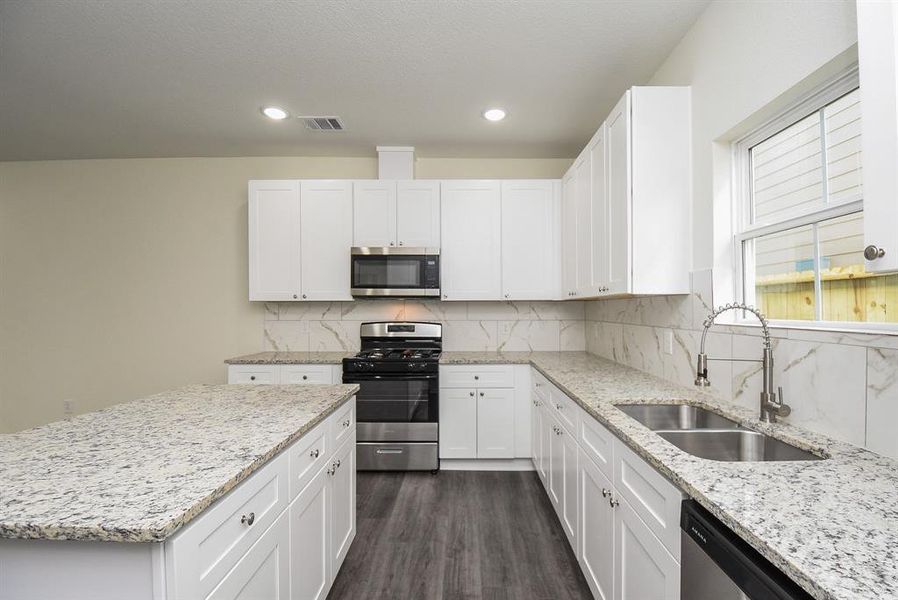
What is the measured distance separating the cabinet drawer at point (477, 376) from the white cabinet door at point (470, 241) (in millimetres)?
601

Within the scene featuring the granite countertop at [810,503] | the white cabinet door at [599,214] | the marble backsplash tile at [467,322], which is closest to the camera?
the granite countertop at [810,503]

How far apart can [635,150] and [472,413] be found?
84.2 inches

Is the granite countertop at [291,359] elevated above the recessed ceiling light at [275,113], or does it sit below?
below

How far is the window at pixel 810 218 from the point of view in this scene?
128 centimetres

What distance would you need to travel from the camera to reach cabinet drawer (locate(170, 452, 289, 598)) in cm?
83

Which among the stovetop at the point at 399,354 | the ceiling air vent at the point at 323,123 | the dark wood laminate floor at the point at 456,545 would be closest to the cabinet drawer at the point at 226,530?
the dark wood laminate floor at the point at 456,545

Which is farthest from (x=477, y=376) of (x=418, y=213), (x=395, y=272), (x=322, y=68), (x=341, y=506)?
(x=322, y=68)

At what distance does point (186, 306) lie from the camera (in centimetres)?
383

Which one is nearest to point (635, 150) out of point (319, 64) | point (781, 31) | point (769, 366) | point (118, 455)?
point (781, 31)

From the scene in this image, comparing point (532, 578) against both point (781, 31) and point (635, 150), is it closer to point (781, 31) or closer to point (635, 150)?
point (635, 150)

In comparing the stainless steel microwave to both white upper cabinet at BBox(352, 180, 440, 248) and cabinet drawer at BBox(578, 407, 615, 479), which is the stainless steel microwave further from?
cabinet drawer at BBox(578, 407, 615, 479)

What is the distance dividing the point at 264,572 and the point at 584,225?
2528mm

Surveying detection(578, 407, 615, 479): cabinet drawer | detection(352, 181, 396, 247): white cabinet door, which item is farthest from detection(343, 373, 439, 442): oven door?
detection(578, 407, 615, 479): cabinet drawer

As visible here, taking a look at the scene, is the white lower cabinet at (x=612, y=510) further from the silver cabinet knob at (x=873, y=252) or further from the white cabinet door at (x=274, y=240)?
the white cabinet door at (x=274, y=240)
